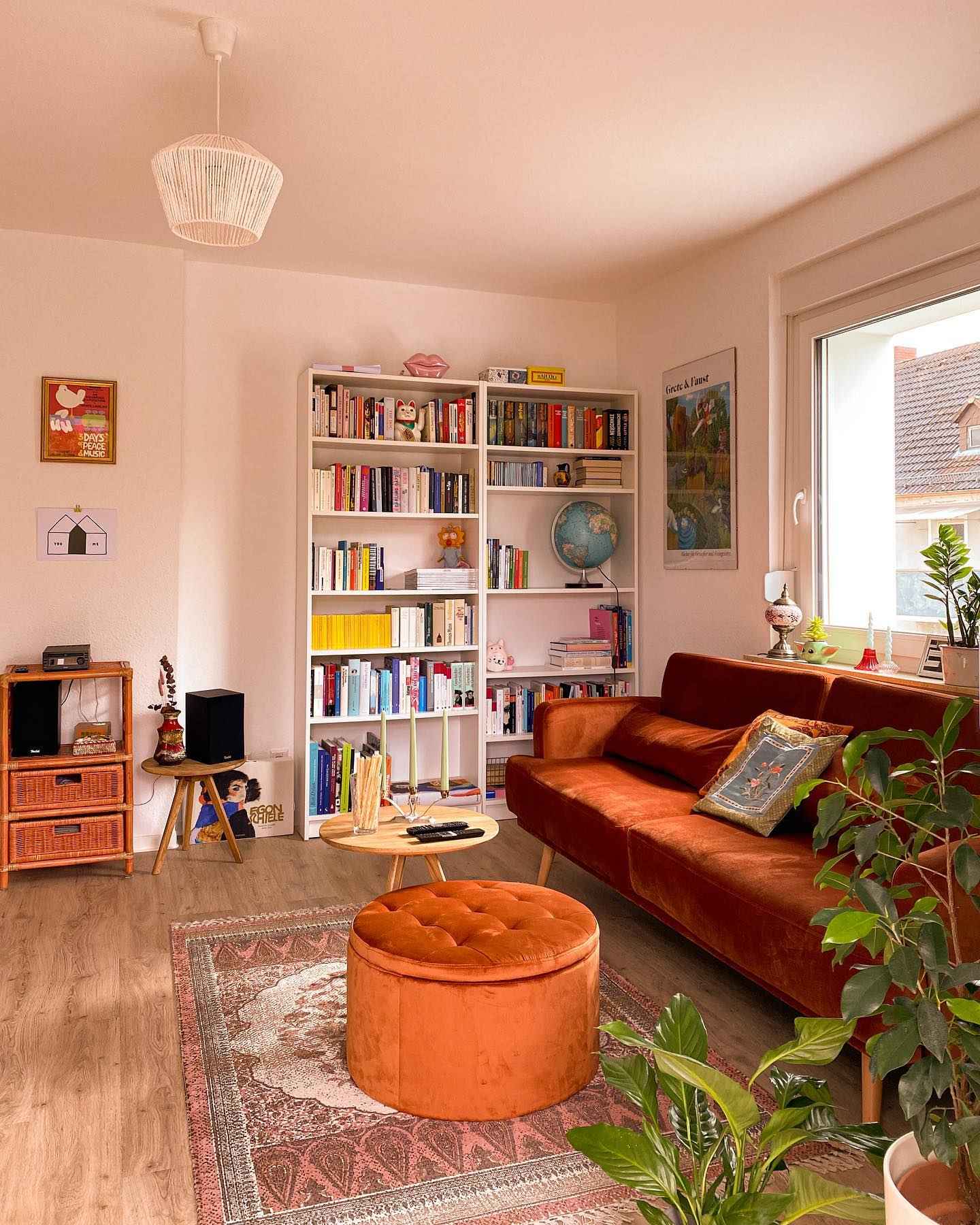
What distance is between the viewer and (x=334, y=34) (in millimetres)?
2604

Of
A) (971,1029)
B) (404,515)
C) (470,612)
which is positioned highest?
(404,515)

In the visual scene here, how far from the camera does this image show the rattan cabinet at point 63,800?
382cm

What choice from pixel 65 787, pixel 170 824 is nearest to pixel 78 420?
pixel 65 787

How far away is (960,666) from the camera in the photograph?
300cm

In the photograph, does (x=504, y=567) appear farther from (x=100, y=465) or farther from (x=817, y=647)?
(x=100, y=465)

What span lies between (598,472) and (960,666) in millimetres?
2369

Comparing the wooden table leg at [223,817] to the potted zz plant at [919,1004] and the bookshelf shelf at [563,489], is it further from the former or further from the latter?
the potted zz plant at [919,1004]

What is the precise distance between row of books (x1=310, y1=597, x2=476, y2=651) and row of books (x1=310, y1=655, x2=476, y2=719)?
0.30ft

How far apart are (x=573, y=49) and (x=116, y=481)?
263cm

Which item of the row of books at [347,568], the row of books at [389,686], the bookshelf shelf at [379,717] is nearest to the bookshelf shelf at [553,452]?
the row of books at [347,568]

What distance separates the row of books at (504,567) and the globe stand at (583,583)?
294 millimetres

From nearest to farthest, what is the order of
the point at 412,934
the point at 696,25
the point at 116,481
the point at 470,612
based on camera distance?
the point at 412,934 < the point at 696,25 < the point at 116,481 < the point at 470,612

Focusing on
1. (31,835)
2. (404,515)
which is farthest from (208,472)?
(31,835)

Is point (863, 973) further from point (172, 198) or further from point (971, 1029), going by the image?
point (172, 198)
